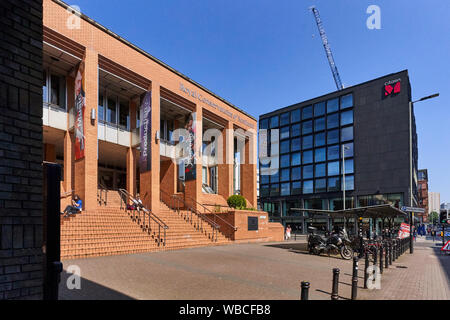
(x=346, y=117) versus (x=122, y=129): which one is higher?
(x=346, y=117)

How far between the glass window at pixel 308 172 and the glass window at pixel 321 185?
161 cm

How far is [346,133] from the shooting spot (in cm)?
4869

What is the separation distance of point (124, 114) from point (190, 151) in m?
5.47

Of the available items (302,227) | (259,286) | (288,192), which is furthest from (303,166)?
(259,286)

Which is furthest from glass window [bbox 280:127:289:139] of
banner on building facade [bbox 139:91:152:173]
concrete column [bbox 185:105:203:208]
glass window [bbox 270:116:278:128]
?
banner on building facade [bbox 139:91:152:173]

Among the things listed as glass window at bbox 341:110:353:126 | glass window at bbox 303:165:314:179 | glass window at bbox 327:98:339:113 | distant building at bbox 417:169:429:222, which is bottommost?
distant building at bbox 417:169:429:222

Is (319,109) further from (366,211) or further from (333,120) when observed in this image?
(366,211)

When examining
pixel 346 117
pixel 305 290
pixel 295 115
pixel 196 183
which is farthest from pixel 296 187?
pixel 305 290

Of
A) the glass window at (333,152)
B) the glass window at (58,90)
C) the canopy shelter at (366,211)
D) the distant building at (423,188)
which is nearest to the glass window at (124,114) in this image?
the glass window at (58,90)

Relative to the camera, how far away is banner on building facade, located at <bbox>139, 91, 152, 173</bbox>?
1923 cm

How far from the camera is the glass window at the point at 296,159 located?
54.4 m

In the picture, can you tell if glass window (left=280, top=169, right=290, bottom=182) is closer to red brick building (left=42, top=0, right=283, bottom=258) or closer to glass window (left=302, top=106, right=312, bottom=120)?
glass window (left=302, top=106, right=312, bottom=120)

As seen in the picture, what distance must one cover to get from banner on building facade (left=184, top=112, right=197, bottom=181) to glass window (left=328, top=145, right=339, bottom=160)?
33.4 m
